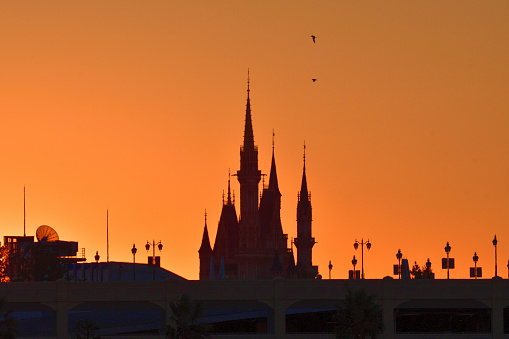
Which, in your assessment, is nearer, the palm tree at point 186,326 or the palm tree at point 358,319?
the palm tree at point 186,326

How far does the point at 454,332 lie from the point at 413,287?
859cm

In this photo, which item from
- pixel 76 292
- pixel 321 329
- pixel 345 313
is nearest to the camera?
pixel 345 313

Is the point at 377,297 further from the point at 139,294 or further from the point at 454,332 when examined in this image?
the point at 139,294

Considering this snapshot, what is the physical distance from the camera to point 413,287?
149000 mm

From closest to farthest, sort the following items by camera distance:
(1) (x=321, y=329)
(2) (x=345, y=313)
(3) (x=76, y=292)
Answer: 1. (2) (x=345, y=313)
2. (3) (x=76, y=292)
3. (1) (x=321, y=329)

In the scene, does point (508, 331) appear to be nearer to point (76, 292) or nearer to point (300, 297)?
point (300, 297)

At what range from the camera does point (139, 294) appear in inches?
5856

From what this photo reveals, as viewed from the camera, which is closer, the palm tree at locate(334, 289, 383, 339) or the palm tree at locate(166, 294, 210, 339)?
the palm tree at locate(166, 294, 210, 339)

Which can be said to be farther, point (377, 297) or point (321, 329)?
point (321, 329)

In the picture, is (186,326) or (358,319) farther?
(358,319)

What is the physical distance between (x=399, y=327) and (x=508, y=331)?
10661mm

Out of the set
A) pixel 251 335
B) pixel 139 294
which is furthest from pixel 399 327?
pixel 139 294

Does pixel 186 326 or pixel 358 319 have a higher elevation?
pixel 358 319

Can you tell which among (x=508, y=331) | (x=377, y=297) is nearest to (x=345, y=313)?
(x=377, y=297)
